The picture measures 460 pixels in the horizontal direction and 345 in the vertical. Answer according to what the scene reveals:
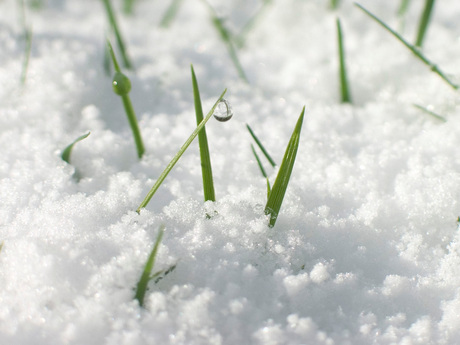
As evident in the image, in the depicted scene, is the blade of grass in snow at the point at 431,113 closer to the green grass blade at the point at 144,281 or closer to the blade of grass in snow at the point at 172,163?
the blade of grass in snow at the point at 172,163

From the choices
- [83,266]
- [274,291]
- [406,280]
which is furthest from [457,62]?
[83,266]

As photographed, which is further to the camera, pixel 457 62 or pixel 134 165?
pixel 457 62

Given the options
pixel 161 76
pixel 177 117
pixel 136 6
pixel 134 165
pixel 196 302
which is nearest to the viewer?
pixel 196 302

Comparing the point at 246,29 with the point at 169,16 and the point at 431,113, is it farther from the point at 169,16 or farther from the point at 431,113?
the point at 431,113

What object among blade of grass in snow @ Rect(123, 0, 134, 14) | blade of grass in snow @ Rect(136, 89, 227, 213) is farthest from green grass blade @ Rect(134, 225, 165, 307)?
Answer: blade of grass in snow @ Rect(123, 0, 134, 14)

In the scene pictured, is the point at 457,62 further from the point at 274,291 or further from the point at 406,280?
the point at 274,291

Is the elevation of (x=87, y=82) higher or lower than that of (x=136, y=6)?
lower

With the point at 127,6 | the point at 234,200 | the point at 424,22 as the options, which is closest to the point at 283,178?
the point at 234,200
